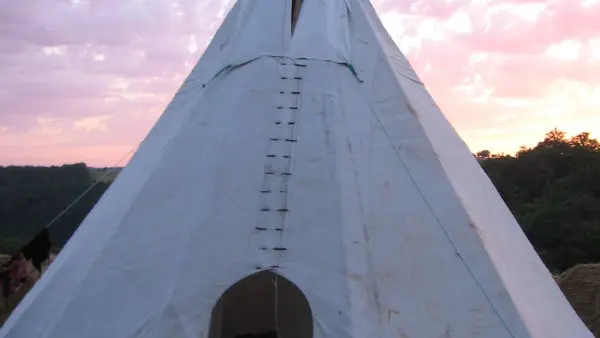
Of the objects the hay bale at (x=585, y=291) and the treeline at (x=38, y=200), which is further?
the treeline at (x=38, y=200)

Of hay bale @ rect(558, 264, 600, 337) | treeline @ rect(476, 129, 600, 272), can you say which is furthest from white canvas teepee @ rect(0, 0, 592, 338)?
treeline @ rect(476, 129, 600, 272)

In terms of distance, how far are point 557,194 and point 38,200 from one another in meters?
17.6

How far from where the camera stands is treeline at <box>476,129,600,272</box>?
1875 centimetres

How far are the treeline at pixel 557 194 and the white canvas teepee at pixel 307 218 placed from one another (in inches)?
437

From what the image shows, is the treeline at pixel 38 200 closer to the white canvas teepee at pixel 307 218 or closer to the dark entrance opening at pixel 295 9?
the dark entrance opening at pixel 295 9

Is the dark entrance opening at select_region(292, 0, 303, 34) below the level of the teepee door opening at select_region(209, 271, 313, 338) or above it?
above

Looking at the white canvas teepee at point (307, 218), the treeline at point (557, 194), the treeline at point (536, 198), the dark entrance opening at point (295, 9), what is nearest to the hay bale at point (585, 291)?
the white canvas teepee at point (307, 218)

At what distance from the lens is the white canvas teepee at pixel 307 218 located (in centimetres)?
426

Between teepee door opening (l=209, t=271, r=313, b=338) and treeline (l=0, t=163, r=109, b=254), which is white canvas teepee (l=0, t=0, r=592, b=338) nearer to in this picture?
teepee door opening (l=209, t=271, r=313, b=338)

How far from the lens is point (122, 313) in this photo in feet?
14.1

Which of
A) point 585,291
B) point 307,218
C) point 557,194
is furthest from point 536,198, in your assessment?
point 307,218

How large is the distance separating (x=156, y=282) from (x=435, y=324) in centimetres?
172

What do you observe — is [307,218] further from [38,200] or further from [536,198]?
[38,200]

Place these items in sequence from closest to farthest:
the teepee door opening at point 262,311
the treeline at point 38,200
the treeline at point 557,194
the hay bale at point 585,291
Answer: the teepee door opening at point 262,311 < the hay bale at point 585,291 < the treeline at point 557,194 < the treeline at point 38,200
